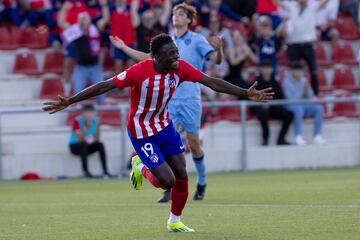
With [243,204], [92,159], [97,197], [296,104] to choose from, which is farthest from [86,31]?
[243,204]

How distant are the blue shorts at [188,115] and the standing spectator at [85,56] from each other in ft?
26.5

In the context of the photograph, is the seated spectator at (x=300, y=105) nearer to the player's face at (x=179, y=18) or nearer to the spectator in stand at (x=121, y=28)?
the spectator in stand at (x=121, y=28)

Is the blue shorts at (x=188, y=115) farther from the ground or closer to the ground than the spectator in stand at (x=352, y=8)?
closer to the ground

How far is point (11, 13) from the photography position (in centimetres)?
2348

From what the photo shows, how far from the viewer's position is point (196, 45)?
14.1 m

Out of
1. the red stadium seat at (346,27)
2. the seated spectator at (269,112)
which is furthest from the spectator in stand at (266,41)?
the red stadium seat at (346,27)

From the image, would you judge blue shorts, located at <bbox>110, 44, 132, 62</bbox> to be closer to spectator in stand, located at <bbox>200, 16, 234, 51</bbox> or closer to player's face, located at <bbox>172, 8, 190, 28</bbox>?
spectator in stand, located at <bbox>200, 16, 234, 51</bbox>

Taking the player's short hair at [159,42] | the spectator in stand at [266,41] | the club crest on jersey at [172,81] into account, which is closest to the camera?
the player's short hair at [159,42]

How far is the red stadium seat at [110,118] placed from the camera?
70.9 ft

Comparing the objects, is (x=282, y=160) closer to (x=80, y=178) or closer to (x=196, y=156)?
(x=80, y=178)

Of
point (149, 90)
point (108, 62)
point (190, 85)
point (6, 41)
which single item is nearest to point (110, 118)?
point (108, 62)

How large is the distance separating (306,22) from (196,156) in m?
10.3

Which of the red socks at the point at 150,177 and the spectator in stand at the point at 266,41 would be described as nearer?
the red socks at the point at 150,177

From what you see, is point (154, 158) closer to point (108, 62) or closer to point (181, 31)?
point (181, 31)
